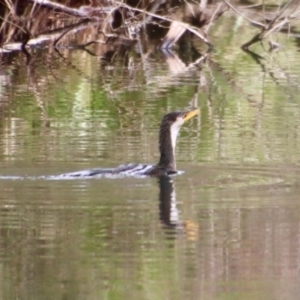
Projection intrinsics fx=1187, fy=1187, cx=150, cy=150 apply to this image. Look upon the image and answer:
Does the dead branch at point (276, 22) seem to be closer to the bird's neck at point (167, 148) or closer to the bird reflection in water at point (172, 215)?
the bird's neck at point (167, 148)

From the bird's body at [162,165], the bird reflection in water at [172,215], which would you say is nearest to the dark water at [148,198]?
the bird reflection in water at [172,215]

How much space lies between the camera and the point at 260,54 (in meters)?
23.4

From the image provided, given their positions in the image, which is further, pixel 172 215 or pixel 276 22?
pixel 276 22

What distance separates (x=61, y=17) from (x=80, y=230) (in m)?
16.1

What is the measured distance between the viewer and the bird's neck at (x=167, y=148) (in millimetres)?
10297

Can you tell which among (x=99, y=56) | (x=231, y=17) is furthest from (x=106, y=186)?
(x=231, y=17)

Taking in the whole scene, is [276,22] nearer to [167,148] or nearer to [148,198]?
[167,148]

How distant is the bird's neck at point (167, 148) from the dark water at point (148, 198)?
0.22 metres

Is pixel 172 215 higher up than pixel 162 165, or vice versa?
pixel 162 165


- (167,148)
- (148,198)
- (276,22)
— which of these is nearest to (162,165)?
(167,148)

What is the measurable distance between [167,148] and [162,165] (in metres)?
0.34

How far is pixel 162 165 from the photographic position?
1026cm

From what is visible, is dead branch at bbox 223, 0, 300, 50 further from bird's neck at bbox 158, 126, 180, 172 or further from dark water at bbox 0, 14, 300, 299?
bird's neck at bbox 158, 126, 180, 172

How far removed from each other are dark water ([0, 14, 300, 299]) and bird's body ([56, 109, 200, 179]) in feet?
0.48
